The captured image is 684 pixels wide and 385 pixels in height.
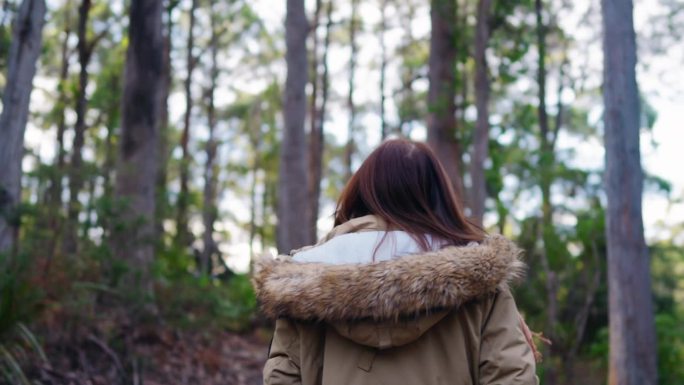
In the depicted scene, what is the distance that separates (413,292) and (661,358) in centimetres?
1023

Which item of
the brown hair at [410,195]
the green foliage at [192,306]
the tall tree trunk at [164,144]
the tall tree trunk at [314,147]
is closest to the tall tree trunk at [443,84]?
the tall tree trunk at [164,144]

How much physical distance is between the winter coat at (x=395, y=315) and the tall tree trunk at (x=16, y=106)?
5.81 meters

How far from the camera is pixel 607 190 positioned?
32.4ft

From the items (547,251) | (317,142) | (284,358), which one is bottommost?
(284,358)

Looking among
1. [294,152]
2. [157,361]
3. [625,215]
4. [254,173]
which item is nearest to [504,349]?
[157,361]

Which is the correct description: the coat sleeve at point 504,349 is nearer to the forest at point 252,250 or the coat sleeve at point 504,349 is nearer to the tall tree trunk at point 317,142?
the forest at point 252,250

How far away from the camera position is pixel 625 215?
9789 millimetres

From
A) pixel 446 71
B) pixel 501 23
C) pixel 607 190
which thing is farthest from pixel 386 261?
pixel 446 71

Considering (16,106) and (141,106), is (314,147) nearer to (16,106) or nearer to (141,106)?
(141,106)

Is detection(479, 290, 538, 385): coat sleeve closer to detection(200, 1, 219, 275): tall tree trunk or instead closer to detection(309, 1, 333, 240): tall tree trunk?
detection(200, 1, 219, 275): tall tree trunk

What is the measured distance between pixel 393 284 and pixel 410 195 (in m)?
0.39

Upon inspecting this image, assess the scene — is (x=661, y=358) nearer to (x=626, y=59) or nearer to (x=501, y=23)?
(x=626, y=59)

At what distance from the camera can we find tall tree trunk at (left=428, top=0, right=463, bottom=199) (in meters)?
17.2

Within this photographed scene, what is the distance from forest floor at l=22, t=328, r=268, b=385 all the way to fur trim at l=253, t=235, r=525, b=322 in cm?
548
